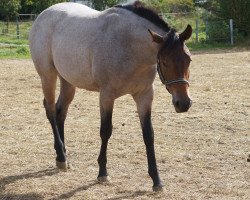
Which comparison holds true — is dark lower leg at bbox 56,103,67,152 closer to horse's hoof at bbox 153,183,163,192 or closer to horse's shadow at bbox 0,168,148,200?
horse's shadow at bbox 0,168,148,200

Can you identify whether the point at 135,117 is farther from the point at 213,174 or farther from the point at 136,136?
the point at 213,174

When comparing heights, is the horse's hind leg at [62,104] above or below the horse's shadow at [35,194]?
above

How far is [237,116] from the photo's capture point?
737 cm

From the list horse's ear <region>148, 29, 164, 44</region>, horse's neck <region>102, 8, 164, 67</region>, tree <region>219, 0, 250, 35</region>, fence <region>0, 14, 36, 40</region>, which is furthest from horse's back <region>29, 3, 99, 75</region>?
fence <region>0, 14, 36, 40</region>

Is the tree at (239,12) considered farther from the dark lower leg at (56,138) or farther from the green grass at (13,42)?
the dark lower leg at (56,138)

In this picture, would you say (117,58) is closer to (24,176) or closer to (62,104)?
(62,104)

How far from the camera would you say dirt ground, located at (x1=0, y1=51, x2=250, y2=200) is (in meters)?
4.52

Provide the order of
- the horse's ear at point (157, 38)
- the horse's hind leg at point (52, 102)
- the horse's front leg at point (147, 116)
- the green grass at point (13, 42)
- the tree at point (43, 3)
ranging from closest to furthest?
the horse's ear at point (157, 38) → the horse's front leg at point (147, 116) → the horse's hind leg at point (52, 102) → the green grass at point (13, 42) → the tree at point (43, 3)

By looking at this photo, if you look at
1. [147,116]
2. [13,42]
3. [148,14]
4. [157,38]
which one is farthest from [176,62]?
[13,42]

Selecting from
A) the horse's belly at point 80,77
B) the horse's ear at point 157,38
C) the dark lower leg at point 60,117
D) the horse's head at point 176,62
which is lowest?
the dark lower leg at point 60,117

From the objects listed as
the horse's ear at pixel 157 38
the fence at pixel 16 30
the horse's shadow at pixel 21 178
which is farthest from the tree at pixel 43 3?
the horse's ear at pixel 157 38

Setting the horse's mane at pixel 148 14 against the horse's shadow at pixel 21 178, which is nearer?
the horse's mane at pixel 148 14

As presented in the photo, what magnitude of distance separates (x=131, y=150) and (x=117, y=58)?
1.76 meters

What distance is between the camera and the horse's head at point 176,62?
3.89m
